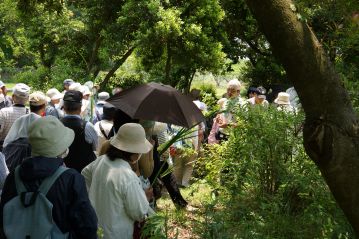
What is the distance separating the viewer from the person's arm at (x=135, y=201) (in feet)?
11.2

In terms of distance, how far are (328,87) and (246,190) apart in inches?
93.5

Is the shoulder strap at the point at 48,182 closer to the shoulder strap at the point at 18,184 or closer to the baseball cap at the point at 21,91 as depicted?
the shoulder strap at the point at 18,184

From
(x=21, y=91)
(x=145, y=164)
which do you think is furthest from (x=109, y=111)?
(x=145, y=164)

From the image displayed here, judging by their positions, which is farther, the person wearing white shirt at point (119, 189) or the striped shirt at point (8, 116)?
the striped shirt at point (8, 116)

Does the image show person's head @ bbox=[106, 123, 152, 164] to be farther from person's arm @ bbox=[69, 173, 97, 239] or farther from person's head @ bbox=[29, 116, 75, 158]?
person's arm @ bbox=[69, 173, 97, 239]

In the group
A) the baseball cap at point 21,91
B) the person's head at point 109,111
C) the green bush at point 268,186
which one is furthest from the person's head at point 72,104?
the green bush at point 268,186

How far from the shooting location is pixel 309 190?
3805 mm

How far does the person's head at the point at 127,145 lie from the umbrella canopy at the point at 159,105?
134cm

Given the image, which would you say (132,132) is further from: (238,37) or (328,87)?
(238,37)

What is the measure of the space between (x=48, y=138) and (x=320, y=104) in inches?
61.2

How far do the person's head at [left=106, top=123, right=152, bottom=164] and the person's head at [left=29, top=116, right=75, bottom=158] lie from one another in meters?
0.62

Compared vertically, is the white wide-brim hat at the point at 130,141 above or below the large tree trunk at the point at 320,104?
below

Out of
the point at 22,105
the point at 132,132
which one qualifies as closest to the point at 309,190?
the point at 132,132

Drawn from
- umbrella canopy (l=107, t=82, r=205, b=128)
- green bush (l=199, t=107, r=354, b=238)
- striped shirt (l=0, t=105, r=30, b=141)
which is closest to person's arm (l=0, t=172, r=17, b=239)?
green bush (l=199, t=107, r=354, b=238)
